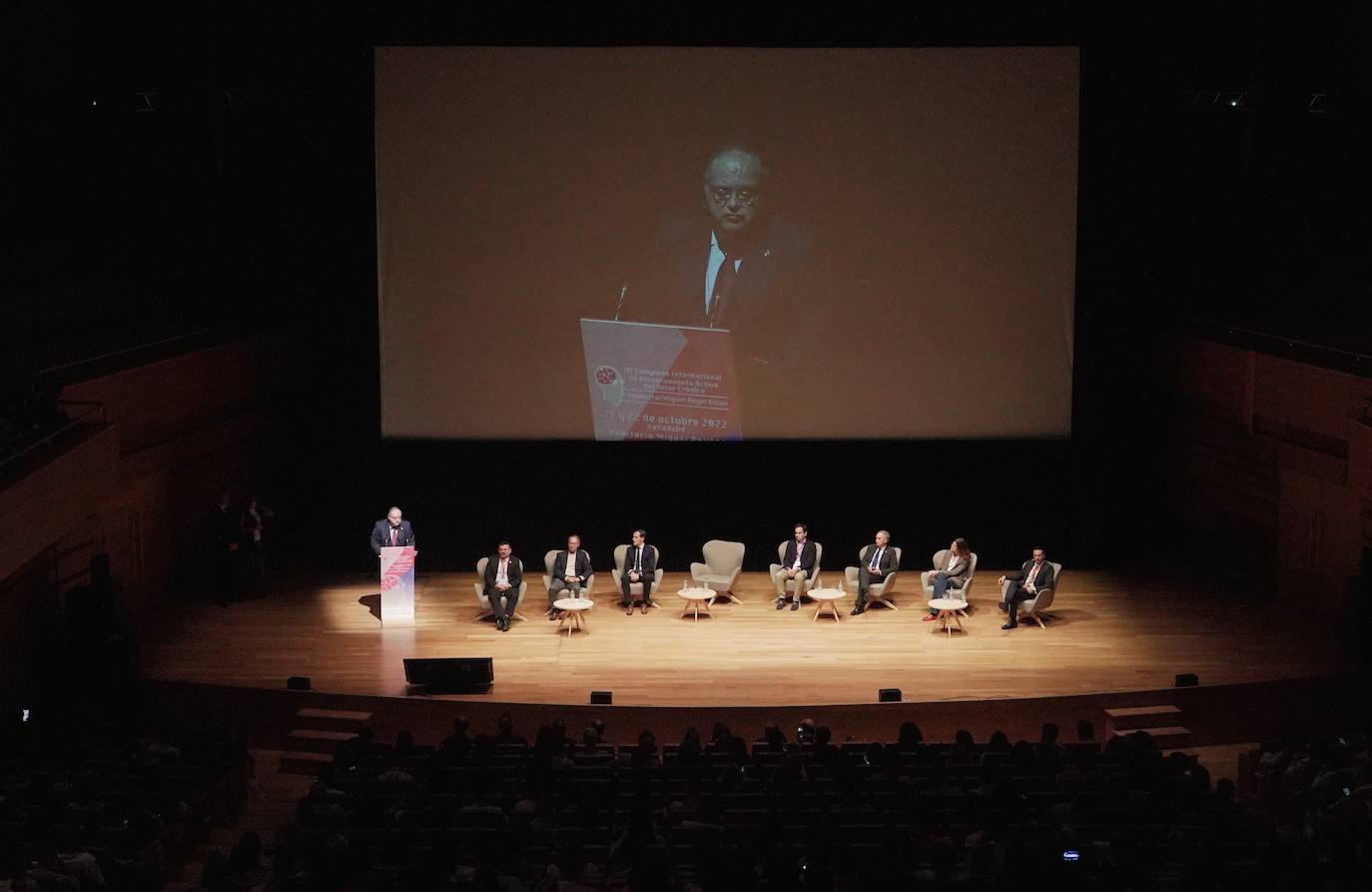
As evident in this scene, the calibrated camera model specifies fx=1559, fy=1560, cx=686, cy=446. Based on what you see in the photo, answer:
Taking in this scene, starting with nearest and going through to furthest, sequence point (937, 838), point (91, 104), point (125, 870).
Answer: point (125, 870) < point (937, 838) < point (91, 104)

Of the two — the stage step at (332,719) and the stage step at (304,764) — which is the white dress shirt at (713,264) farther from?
the stage step at (304,764)

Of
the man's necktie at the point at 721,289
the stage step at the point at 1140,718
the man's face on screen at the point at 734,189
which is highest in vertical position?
the man's face on screen at the point at 734,189

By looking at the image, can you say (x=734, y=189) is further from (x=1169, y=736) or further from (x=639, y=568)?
(x=1169, y=736)


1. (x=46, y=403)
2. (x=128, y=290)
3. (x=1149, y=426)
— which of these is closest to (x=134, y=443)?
(x=46, y=403)

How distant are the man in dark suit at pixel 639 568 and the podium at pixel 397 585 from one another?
81.1 inches

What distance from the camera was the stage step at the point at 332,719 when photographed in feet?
41.1

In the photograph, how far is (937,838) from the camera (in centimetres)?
825

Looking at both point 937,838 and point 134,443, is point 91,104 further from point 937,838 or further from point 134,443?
point 937,838

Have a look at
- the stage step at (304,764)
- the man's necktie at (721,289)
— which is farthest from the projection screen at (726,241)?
the stage step at (304,764)

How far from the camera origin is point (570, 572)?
1498 centimetres

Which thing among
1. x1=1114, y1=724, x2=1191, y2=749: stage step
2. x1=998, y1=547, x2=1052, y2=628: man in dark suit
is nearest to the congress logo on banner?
x1=998, y1=547, x2=1052, y2=628: man in dark suit

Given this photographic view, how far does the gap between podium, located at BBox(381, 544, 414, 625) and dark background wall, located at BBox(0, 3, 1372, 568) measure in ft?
6.74

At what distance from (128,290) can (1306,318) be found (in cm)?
1290

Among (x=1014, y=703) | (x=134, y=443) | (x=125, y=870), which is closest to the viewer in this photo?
(x=125, y=870)
